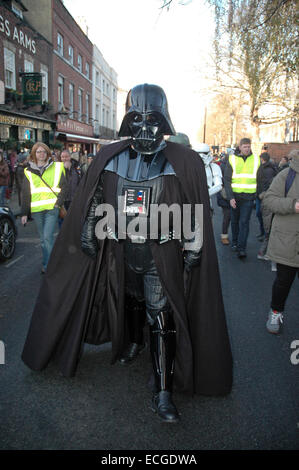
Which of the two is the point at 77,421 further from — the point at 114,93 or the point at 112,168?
the point at 114,93

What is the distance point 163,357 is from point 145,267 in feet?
1.99

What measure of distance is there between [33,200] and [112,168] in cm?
316

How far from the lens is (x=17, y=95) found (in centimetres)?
1730

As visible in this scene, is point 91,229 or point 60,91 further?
point 60,91

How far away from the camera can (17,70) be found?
1783cm

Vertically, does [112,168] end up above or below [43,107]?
below

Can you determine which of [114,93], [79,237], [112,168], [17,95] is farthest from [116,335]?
[114,93]

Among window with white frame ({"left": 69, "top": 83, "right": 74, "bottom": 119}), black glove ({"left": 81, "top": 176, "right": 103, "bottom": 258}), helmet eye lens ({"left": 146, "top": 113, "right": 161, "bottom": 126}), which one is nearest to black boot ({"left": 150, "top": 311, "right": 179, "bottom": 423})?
black glove ({"left": 81, "top": 176, "right": 103, "bottom": 258})

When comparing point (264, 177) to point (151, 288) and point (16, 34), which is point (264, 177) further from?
point (16, 34)

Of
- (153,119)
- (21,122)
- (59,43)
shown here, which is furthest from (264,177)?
(59,43)

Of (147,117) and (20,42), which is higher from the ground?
(20,42)

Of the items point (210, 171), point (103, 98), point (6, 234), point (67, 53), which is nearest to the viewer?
point (210, 171)
